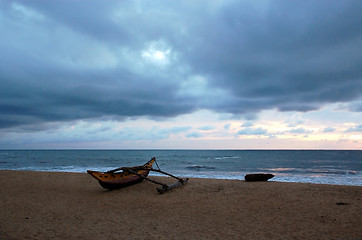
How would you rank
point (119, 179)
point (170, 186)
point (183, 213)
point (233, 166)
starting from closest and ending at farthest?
point (183, 213), point (170, 186), point (119, 179), point (233, 166)

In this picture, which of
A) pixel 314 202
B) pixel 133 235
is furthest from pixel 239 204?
pixel 133 235

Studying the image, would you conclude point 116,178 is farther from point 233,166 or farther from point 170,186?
point 233,166

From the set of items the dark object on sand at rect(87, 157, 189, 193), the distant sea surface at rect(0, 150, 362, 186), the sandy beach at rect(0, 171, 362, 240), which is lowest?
the distant sea surface at rect(0, 150, 362, 186)

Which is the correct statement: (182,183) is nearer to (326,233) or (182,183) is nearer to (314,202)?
→ (314,202)

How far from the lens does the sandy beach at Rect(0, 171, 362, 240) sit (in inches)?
263

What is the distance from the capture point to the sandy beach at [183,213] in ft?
21.9

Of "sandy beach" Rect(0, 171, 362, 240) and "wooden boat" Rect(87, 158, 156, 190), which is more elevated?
"wooden boat" Rect(87, 158, 156, 190)

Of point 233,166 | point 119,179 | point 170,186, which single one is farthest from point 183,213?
point 233,166

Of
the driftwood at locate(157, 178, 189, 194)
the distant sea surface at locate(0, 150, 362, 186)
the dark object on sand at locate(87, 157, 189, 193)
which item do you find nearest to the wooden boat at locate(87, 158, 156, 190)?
the dark object on sand at locate(87, 157, 189, 193)

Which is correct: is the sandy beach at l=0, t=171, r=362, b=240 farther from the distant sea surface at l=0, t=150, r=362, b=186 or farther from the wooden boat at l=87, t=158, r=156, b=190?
the distant sea surface at l=0, t=150, r=362, b=186

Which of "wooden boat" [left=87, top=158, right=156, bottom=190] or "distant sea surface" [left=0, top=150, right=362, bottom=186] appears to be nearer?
"wooden boat" [left=87, top=158, right=156, bottom=190]

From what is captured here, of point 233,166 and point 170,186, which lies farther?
point 233,166

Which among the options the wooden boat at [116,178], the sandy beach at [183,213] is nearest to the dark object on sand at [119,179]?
the wooden boat at [116,178]

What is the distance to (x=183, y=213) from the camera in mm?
8969
